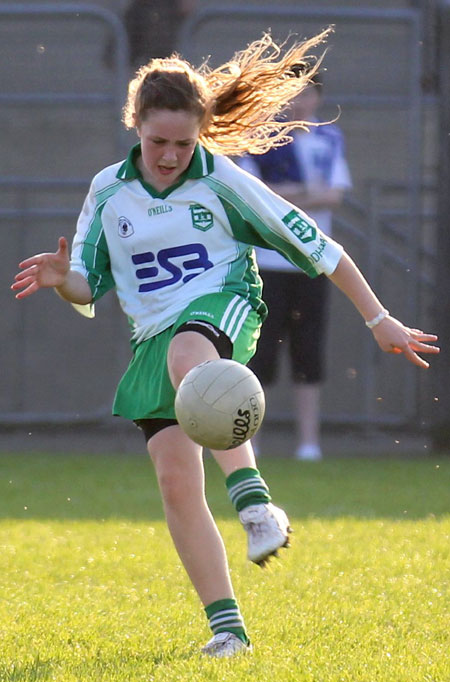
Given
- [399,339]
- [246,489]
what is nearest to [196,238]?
[399,339]

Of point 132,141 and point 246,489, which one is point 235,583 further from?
point 132,141

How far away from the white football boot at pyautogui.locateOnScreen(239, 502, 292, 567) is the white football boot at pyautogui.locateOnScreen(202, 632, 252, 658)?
0.22 metres

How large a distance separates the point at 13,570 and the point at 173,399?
60.8 inches

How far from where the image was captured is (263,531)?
3.48 m

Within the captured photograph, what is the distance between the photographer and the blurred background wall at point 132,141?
29.0 feet

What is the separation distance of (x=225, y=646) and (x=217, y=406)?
650mm

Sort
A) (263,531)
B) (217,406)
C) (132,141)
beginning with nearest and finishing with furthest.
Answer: (217,406), (263,531), (132,141)

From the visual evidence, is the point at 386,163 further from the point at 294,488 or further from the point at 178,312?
the point at 178,312

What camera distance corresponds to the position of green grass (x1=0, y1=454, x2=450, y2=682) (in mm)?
3393

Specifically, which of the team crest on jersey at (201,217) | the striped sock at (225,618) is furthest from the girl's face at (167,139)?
the striped sock at (225,618)

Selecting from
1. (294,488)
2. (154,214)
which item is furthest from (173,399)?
(294,488)

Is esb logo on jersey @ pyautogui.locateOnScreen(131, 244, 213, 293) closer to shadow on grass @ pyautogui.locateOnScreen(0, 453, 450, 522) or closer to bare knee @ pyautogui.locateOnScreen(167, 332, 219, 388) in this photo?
bare knee @ pyautogui.locateOnScreen(167, 332, 219, 388)

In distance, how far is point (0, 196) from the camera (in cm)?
969

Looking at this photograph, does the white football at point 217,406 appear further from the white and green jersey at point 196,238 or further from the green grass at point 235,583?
the green grass at point 235,583
